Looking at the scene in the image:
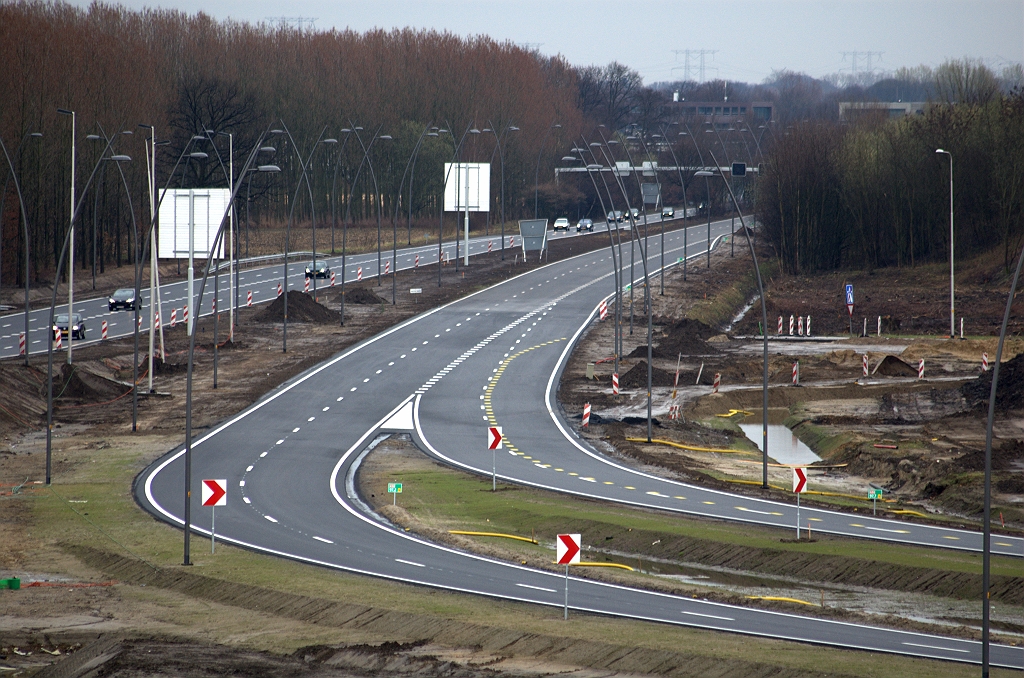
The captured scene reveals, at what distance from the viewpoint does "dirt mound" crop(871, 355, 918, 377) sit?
62.4 metres

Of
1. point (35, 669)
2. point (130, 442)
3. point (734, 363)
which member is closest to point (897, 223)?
point (734, 363)

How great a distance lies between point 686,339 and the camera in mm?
71875

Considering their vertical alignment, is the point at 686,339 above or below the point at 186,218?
below

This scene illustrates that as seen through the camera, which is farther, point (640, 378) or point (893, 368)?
point (893, 368)

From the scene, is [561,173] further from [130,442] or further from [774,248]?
[130,442]

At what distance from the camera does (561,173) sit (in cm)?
17012

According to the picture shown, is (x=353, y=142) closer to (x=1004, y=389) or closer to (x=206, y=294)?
(x=206, y=294)

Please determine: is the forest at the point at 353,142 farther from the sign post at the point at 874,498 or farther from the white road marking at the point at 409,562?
the white road marking at the point at 409,562

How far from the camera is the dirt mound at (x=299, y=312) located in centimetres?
7900

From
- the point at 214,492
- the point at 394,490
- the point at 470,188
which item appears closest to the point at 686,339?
the point at 394,490

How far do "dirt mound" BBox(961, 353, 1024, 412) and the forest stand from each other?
836 inches

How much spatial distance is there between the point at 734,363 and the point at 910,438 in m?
18.9

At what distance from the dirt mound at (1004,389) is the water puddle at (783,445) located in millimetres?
8616

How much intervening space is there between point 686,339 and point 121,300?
129ft
